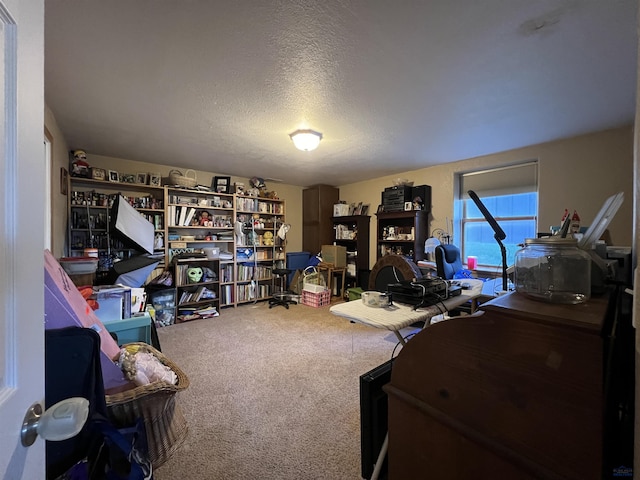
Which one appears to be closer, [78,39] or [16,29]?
[16,29]

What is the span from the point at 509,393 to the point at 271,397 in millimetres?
1772

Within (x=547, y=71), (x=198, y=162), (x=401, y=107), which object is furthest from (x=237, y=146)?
(x=547, y=71)

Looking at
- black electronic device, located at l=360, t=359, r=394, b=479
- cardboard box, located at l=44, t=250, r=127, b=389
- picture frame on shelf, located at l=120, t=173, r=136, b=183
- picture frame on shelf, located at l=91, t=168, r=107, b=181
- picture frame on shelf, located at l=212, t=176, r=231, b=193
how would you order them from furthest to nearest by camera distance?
picture frame on shelf, located at l=212, t=176, r=231, b=193
picture frame on shelf, located at l=120, t=173, r=136, b=183
picture frame on shelf, located at l=91, t=168, r=107, b=181
black electronic device, located at l=360, t=359, r=394, b=479
cardboard box, located at l=44, t=250, r=127, b=389

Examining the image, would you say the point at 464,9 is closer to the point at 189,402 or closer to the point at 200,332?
the point at 189,402

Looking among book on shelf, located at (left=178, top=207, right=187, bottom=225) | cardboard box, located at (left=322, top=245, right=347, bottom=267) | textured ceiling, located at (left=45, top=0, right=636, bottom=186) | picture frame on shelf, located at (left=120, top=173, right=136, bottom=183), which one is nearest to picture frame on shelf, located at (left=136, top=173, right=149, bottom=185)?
picture frame on shelf, located at (left=120, top=173, right=136, bottom=183)

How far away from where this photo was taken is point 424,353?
85cm

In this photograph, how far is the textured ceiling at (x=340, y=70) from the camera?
1.26 metres

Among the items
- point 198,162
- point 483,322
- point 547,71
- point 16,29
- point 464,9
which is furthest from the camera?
point 198,162

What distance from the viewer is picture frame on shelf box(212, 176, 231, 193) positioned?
171 inches

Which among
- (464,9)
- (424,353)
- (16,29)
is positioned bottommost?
(424,353)

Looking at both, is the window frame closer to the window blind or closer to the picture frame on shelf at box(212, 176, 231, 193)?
the window blind

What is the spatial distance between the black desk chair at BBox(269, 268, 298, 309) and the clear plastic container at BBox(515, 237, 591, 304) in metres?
3.72

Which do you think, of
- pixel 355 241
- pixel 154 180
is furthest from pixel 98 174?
pixel 355 241

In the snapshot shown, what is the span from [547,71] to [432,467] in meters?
2.28
